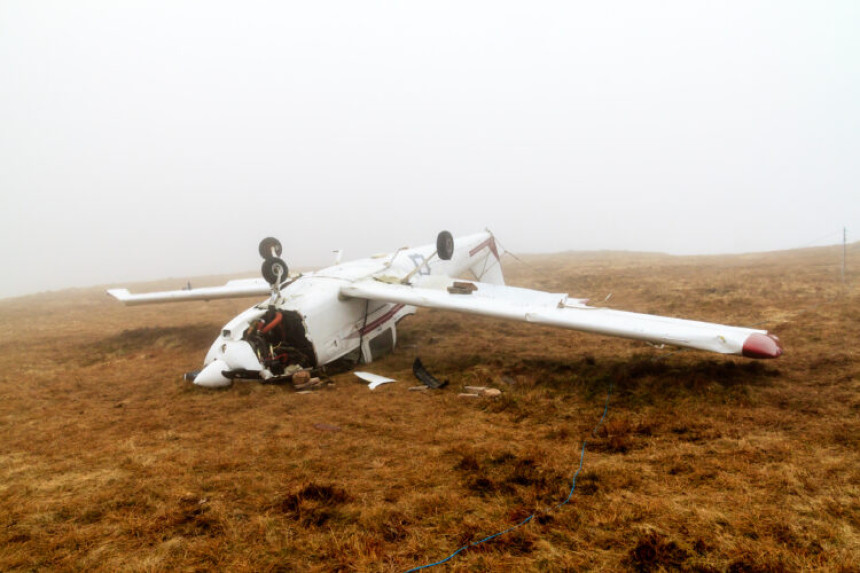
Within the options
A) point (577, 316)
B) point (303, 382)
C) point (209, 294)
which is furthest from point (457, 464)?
point (209, 294)

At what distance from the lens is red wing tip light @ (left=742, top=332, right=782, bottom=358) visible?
671 centimetres

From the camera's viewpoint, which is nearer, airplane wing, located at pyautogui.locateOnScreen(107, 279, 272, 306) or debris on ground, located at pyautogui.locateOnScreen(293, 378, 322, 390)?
debris on ground, located at pyautogui.locateOnScreen(293, 378, 322, 390)

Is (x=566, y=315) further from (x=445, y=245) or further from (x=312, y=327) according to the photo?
(x=312, y=327)

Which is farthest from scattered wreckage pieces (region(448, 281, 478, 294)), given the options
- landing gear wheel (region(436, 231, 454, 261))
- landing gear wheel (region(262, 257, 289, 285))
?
landing gear wheel (region(262, 257, 289, 285))

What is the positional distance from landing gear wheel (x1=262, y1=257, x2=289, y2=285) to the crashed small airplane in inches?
0.9

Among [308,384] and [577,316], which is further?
[308,384]

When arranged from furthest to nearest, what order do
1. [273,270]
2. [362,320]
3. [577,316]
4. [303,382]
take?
[362,320]
[273,270]
[303,382]
[577,316]

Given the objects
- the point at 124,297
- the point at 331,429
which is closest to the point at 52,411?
the point at 331,429

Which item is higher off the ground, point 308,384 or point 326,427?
point 308,384

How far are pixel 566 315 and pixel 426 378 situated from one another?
3135mm

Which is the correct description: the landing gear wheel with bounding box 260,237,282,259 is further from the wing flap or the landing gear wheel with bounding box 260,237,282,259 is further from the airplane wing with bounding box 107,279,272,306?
the airplane wing with bounding box 107,279,272,306

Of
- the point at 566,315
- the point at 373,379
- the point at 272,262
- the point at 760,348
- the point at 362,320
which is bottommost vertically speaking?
the point at 373,379

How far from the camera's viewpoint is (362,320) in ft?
34.9

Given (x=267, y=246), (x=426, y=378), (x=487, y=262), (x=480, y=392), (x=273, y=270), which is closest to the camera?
(x=480, y=392)
